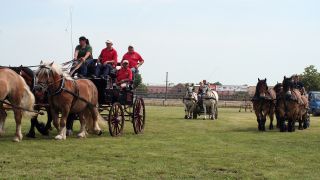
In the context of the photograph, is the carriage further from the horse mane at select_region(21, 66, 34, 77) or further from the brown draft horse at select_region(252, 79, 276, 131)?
the brown draft horse at select_region(252, 79, 276, 131)

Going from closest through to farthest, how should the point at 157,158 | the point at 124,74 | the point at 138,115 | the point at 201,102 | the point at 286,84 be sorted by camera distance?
the point at 157,158 < the point at 124,74 < the point at 138,115 < the point at 286,84 < the point at 201,102

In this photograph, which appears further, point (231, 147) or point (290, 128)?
point (290, 128)

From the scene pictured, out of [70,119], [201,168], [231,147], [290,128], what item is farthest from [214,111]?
[201,168]

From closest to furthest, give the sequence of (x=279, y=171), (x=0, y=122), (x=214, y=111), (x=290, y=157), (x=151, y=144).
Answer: (x=279, y=171) < (x=290, y=157) < (x=151, y=144) < (x=0, y=122) < (x=214, y=111)

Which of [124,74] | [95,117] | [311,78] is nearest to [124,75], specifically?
[124,74]

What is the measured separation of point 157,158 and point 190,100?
17519 mm

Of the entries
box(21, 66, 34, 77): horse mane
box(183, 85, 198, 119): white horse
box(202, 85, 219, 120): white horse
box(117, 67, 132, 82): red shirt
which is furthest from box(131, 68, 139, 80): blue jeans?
box(183, 85, 198, 119): white horse

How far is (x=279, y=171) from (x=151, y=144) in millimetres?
4543

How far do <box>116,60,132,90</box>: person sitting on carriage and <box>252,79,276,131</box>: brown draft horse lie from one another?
541 cm

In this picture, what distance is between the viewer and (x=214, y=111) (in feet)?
90.3

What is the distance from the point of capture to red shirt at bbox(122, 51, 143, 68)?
17078 millimetres

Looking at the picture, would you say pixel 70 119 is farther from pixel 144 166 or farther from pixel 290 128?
pixel 290 128

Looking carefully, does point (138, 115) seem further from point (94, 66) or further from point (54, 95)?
point (54, 95)

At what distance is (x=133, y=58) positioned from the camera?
17.1 m
